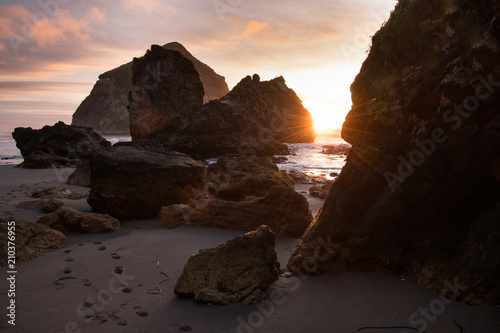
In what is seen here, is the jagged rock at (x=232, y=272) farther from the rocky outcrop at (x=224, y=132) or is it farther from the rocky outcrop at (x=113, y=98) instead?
the rocky outcrop at (x=113, y=98)

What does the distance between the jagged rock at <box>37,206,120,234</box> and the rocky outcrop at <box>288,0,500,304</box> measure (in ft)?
13.1

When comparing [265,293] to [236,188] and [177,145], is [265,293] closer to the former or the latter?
[236,188]

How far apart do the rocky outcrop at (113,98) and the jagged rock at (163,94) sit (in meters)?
79.2

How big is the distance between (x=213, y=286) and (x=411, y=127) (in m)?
2.98

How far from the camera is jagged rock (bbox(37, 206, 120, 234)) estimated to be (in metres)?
6.22

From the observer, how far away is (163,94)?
31.0 m

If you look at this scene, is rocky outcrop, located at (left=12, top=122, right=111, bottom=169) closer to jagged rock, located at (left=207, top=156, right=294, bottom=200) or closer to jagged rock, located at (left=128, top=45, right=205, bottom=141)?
jagged rock, located at (left=128, top=45, right=205, bottom=141)

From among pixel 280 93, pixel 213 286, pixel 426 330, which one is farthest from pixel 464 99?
pixel 280 93

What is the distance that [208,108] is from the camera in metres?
28.5

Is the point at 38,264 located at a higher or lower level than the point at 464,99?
lower

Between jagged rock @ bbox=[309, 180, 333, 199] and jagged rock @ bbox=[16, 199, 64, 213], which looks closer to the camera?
jagged rock @ bbox=[16, 199, 64, 213]

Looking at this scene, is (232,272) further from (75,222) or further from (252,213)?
(75,222)

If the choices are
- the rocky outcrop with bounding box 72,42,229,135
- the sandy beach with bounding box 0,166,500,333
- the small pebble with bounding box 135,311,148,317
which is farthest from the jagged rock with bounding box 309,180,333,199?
the rocky outcrop with bounding box 72,42,229,135

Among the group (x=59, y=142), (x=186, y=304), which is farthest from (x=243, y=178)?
(x=59, y=142)
